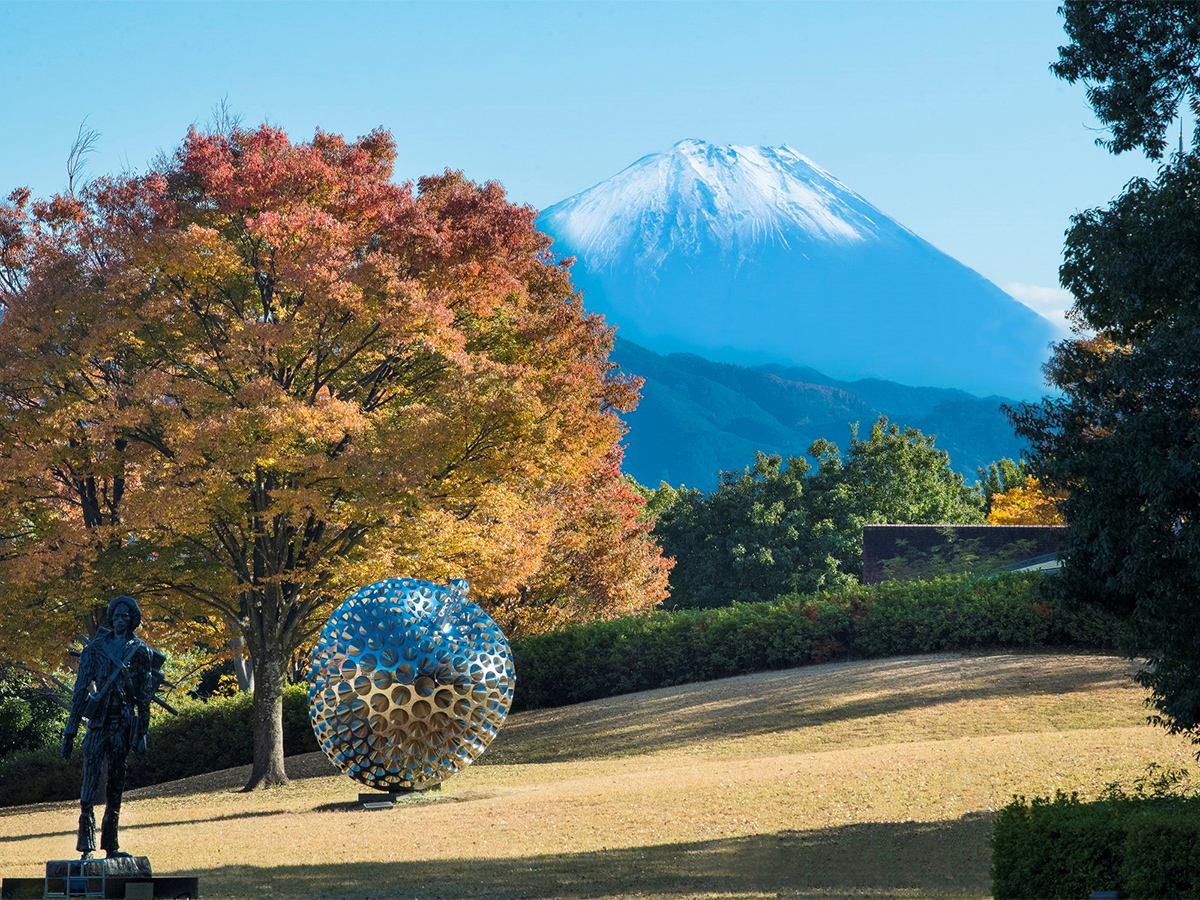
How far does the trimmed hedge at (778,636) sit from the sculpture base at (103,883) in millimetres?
17668

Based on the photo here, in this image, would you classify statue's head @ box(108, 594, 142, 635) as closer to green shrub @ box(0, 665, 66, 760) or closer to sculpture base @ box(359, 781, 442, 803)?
sculpture base @ box(359, 781, 442, 803)

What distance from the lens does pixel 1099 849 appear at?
8.13 m

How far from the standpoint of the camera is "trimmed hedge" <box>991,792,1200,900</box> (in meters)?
7.54

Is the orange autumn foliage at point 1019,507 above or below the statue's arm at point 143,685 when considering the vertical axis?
above

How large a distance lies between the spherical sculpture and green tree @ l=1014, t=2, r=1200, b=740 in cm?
857

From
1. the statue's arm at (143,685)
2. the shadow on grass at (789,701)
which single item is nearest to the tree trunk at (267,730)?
the shadow on grass at (789,701)

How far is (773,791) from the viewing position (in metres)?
14.0

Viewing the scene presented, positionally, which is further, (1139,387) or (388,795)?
(388,795)

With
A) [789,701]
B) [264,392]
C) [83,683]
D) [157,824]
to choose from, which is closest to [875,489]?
[789,701]

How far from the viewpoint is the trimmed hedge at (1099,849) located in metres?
7.54

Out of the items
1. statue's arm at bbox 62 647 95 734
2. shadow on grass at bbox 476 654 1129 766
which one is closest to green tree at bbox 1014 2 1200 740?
statue's arm at bbox 62 647 95 734

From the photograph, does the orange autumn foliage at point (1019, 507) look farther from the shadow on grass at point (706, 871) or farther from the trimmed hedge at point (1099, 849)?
the trimmed hedge at point (1099, 849)

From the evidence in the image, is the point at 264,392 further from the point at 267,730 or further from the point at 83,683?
the point at 83,683

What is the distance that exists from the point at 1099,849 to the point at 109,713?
8.07m
